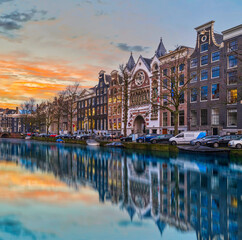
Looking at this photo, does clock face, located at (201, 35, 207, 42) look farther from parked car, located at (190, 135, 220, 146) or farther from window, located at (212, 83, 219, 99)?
parked car, located at (190, 135, 220, 146)

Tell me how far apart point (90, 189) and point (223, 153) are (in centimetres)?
2229

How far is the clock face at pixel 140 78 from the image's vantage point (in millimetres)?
71562

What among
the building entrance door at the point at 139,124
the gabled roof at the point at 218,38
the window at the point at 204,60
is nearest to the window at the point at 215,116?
the window at the point at 204,60

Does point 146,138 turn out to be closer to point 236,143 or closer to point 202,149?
point 202,149

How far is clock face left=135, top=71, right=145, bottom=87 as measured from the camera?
2817 inches

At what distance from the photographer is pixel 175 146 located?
37.2 m

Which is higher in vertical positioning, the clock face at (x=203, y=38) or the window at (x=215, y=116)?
the clock face at (x=203, y=38)

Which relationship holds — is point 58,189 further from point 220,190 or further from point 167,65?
point 167,65

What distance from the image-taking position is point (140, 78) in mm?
72625

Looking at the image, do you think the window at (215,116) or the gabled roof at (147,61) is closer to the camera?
the window at (215,116)

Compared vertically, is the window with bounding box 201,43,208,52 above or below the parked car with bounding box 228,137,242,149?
above

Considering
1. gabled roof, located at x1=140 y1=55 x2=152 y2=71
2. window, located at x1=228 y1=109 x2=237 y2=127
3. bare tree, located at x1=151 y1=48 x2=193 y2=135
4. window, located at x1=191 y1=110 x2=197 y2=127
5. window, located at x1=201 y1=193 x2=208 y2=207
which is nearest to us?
window, located at x1=201 y1=193 x2=208 y2=207

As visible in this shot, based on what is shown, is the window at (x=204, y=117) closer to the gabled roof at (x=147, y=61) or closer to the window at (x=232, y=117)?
the window at (x=232, y=117)

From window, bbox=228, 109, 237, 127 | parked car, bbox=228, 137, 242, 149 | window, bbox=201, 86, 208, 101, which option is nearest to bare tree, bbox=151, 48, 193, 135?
window, bbox=201, 86, 208, 101
